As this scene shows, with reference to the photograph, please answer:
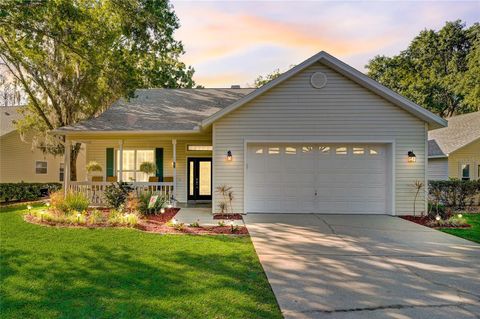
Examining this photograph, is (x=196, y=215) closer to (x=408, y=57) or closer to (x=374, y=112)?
(x=374, y=112)

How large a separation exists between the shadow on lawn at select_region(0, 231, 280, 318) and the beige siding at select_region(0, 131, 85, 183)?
15.0 meters

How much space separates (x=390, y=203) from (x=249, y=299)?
759 centimetres

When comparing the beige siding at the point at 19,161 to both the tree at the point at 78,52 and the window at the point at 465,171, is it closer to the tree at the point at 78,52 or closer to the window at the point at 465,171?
the tree at the point at 78,52

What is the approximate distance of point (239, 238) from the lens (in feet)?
20.9

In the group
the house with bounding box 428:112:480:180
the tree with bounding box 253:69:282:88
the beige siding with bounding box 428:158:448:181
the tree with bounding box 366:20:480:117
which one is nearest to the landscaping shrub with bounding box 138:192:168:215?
the house with bounding box 428:112:480:180

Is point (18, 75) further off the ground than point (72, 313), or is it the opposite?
point (18, 75)

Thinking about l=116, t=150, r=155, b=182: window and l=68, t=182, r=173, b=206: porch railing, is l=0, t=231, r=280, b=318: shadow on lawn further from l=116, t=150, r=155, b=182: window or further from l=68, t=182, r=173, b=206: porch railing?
l=116, t=150, r=155, b=182: window

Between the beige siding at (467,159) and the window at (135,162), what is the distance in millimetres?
14504

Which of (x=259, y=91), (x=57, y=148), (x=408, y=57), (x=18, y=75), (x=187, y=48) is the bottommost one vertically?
(x=57, y=148)

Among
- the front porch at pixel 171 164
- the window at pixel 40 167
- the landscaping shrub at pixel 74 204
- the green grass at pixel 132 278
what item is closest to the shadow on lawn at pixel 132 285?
the green grass at pixel 132 278

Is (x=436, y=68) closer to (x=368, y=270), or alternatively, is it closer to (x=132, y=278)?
(x=368, y=270)

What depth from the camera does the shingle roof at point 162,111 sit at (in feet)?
35.8

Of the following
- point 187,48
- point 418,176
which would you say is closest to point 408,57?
point 187,48

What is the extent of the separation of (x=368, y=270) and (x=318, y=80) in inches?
252
